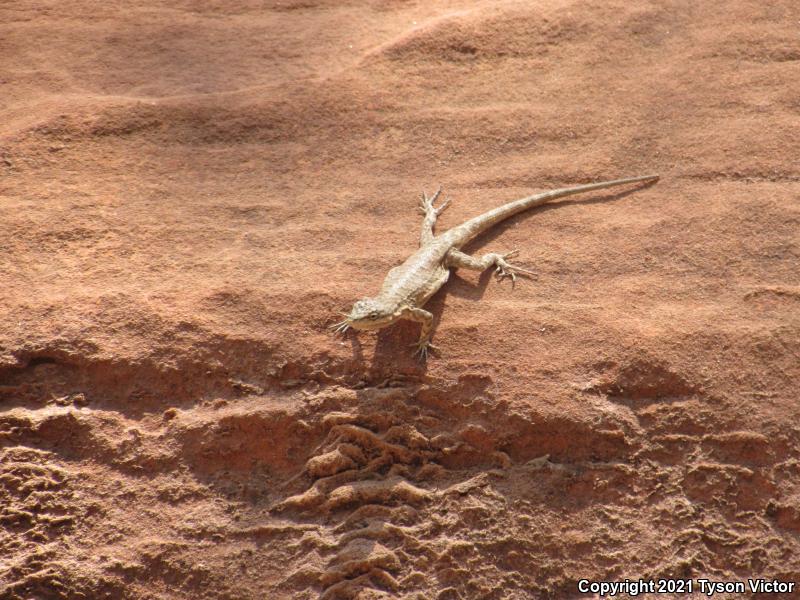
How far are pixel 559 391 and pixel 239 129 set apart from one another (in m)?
2.83

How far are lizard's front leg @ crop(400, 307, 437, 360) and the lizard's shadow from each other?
45 mm

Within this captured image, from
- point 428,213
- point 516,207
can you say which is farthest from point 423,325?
point 516,207

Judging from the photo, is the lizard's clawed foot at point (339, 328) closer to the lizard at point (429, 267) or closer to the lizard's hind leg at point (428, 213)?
the lizard at point (429, 267)

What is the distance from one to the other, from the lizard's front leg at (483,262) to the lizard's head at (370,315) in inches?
24.0

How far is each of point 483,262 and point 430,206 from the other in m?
0.54

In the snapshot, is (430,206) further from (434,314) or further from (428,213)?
(434,314)

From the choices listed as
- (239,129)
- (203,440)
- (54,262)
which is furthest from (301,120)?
(203,440)

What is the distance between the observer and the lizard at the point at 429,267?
406 cm

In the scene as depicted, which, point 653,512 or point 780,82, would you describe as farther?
point 780,82

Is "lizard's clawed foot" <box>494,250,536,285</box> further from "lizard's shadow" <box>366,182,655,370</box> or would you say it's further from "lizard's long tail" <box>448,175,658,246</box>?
"lizard's long tail" <box>448,175,658,246</box>

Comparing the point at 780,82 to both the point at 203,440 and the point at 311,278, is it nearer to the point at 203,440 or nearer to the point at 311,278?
the point at 311,278

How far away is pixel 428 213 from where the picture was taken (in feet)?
15.4

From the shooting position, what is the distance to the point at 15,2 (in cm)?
623

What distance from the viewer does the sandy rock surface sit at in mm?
3596
